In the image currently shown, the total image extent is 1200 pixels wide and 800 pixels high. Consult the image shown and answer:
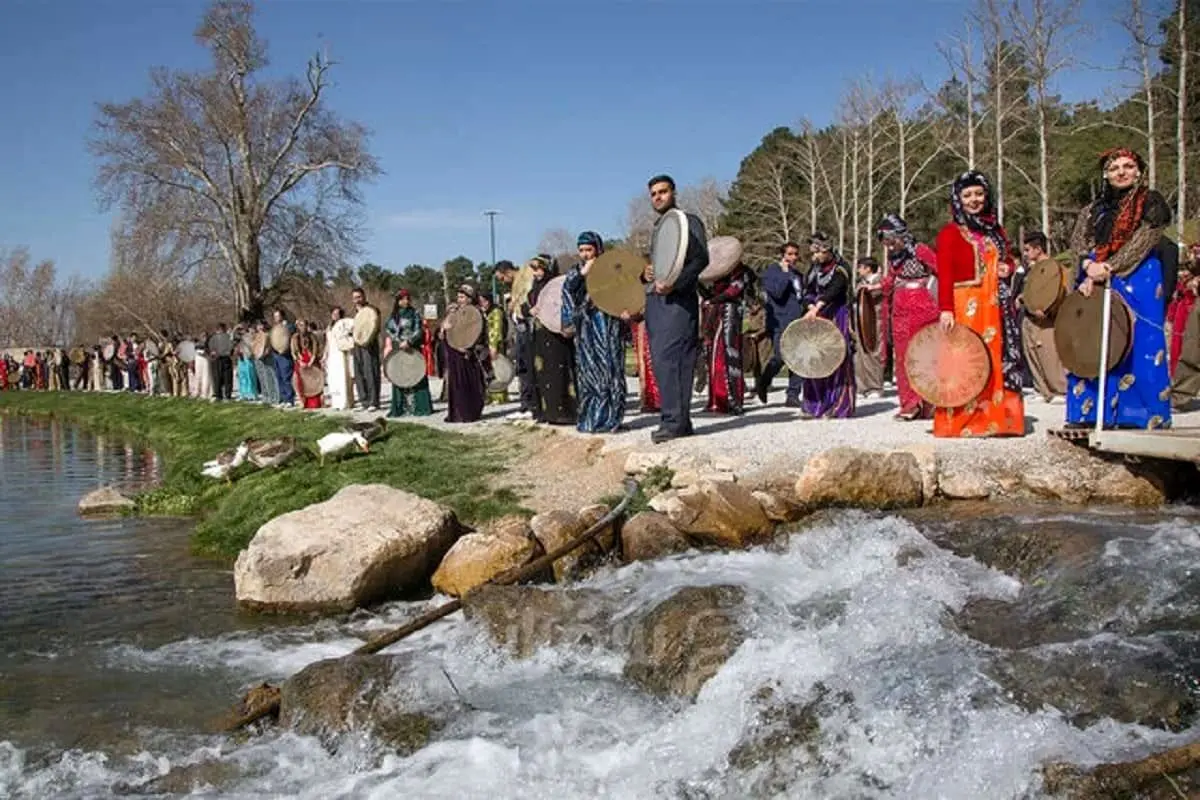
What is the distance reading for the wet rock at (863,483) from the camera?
21.4 feet

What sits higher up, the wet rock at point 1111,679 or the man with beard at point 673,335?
the man with beard at point 673,335

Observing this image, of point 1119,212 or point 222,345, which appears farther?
point 222,345

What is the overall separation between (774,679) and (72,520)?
27.6 ft

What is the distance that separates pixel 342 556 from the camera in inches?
252

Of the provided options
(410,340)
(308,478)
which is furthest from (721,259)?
(410,340)

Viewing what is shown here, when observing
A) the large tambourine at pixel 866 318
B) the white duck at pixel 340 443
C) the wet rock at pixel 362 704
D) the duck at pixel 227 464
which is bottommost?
the wet rock at pixel 362 704

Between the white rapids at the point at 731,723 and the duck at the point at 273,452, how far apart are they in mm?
5431

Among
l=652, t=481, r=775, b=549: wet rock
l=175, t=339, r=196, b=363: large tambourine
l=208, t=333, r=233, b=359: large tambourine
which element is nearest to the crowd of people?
l=652, t=481, r=775, b=549: wet rock

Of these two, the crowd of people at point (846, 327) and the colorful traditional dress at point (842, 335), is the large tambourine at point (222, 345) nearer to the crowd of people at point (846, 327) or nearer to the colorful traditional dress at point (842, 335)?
the crowd of people at point (846, 327)

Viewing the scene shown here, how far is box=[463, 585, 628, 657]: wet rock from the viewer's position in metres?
5.05

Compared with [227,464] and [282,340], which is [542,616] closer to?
[227,464]

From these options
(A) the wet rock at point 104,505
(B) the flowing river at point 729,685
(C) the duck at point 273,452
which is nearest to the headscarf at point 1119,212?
(B) the flowing river at point 729,685

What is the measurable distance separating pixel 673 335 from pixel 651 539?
275cm

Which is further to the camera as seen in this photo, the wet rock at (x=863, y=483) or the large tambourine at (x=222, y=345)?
the large tambourine at (x=222, y=345)
